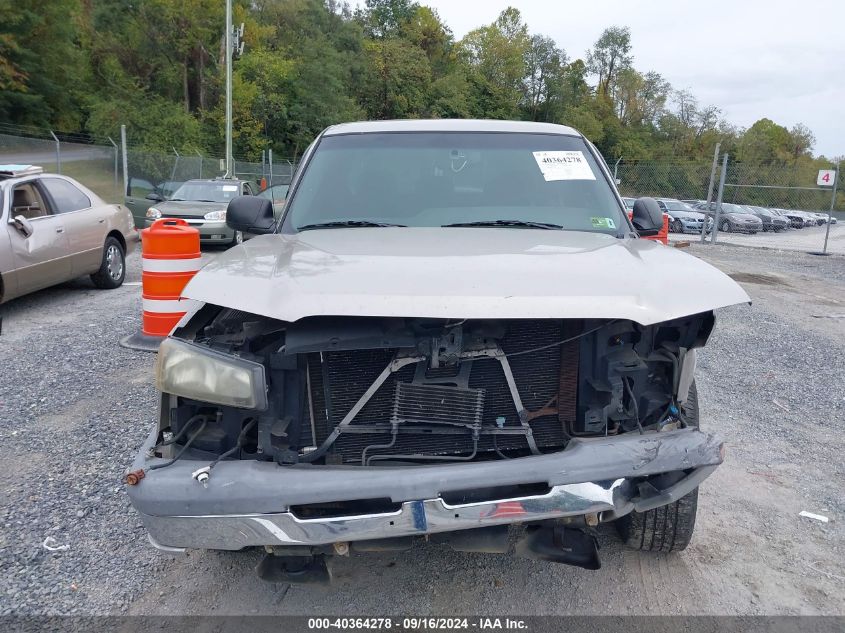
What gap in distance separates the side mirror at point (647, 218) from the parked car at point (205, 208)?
30.8ft

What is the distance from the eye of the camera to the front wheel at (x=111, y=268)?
898 cm

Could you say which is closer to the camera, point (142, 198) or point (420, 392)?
point (420, 392)

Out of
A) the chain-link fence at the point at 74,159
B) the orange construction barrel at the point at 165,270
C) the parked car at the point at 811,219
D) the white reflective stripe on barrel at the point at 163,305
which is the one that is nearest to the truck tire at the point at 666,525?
the orange construction barrel at the point at 165,270

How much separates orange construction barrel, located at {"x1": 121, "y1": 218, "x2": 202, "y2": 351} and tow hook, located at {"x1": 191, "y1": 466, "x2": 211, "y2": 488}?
4064 mm

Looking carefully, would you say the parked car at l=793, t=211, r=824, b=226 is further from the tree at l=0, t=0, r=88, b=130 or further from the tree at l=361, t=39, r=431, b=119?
the tree at l=0, t=0, r=88, b=130

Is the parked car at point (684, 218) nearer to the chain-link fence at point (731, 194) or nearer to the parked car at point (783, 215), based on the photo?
the chain-link fence at point (731, 194)

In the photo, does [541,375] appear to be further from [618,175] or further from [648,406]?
[618,175]

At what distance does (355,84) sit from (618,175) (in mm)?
31520

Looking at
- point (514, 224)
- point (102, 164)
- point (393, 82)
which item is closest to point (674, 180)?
point (102, 164)

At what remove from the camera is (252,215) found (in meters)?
3.84

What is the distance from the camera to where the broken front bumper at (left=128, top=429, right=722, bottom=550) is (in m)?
2.08

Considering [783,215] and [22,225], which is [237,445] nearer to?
[22,225]

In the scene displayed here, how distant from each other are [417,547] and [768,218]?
1163 inches

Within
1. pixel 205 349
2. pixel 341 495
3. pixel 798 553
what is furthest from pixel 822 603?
pixel 205 349
